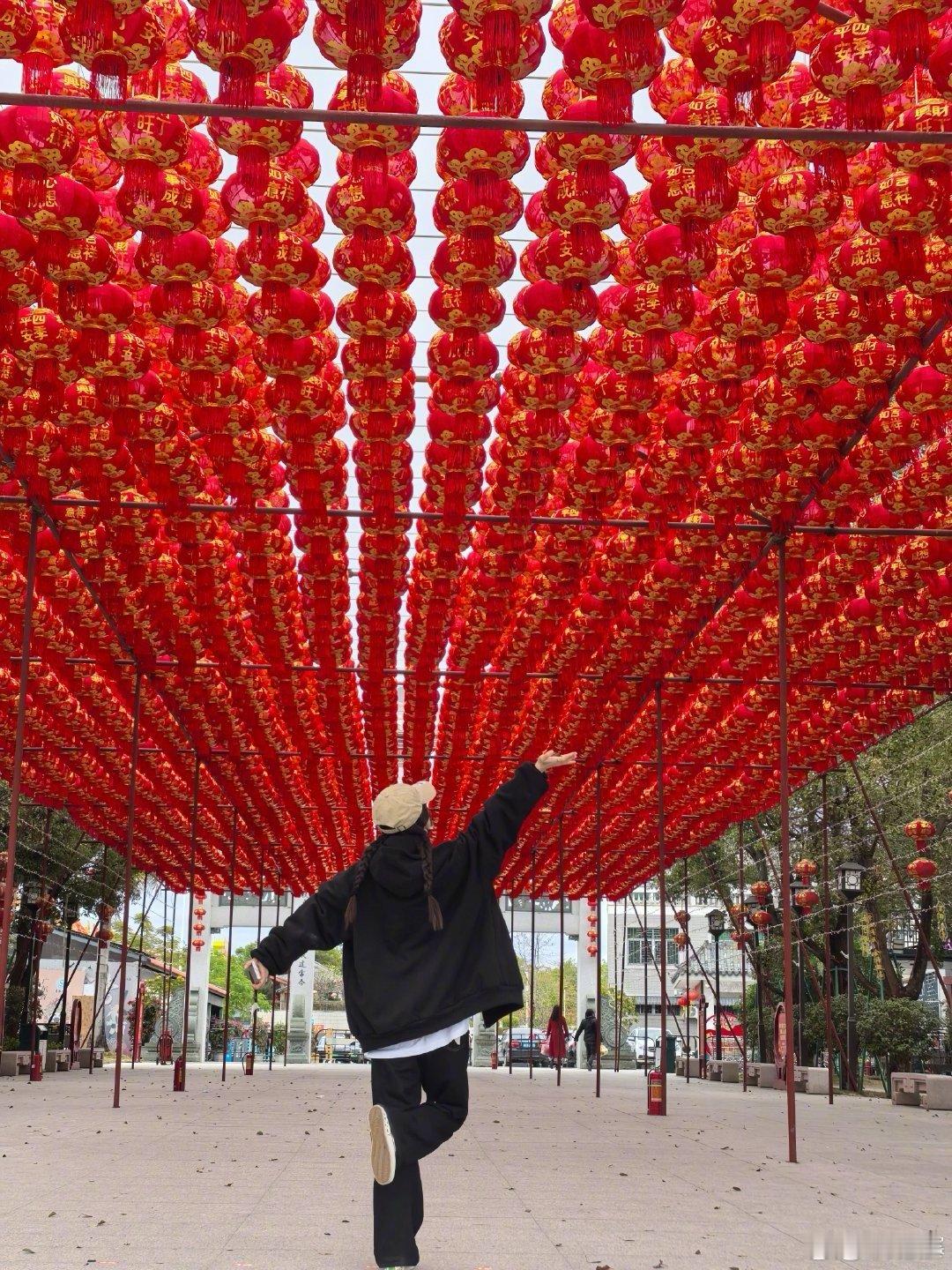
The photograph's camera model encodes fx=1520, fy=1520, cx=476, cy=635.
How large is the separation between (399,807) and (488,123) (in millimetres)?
2830

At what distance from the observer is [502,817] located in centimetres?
550

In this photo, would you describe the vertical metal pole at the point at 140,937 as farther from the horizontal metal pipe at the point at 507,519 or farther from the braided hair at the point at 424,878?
the braided hair at the point at 424,878

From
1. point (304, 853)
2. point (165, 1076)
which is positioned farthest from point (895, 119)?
point (304, 853)

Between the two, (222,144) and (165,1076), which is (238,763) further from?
(222,144)

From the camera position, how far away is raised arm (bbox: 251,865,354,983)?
5547mm

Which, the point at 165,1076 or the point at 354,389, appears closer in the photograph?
the point at 354,389

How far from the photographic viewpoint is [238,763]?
2234 cm

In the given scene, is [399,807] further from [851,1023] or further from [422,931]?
[851,1023]

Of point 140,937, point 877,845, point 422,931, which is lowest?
point 422,931

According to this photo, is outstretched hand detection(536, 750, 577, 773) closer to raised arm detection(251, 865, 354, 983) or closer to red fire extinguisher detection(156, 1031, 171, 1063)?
raised arm detection(251, 865, 354, 983)

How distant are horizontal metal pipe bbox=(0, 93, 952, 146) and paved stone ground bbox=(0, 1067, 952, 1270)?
442 centimetres

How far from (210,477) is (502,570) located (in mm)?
2627

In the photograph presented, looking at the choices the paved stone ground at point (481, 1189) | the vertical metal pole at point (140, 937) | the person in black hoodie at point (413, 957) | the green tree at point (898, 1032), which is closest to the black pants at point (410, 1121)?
the person in black hoodie at point (413, 957)

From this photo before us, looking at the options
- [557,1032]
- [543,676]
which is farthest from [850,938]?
[543,676]
